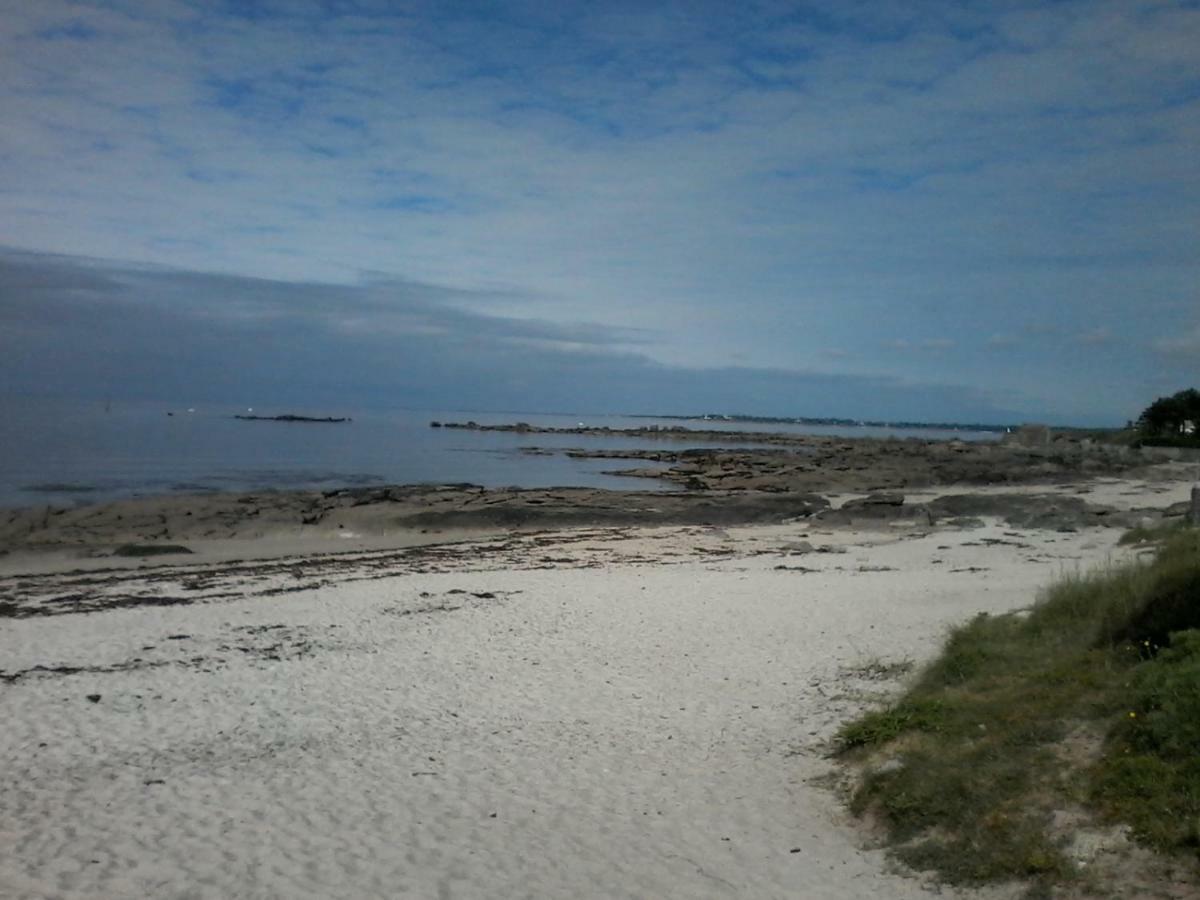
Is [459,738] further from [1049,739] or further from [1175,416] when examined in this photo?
[1175,416]

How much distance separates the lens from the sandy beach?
6.57 meters

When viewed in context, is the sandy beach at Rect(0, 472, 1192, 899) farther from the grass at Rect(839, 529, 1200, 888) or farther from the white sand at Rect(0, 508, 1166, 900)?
the grass at Rect(839, 529, 1200, 888)

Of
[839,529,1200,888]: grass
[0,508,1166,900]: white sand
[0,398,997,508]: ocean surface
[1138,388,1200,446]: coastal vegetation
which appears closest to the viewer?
[839,529,1200,888]: grass

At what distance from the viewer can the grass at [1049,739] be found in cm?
590

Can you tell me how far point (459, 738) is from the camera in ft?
31.0

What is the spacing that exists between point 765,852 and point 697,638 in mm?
6912

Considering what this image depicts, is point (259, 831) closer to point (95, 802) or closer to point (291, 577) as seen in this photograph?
point (95, 802)

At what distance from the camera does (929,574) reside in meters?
18.6

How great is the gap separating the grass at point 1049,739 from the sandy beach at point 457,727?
48cm

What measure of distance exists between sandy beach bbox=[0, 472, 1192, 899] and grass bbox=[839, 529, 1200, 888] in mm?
475

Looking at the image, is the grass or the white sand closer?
the grass

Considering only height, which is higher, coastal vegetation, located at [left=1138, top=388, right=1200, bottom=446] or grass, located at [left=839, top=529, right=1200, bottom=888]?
coastal vegetation, located at [left=1138, top=388, right=1200, bottom=446]

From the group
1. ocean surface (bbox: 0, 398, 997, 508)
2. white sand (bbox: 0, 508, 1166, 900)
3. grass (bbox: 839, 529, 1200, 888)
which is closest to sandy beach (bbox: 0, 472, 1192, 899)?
white sand (bbox: 0, 508, 1166, 900)

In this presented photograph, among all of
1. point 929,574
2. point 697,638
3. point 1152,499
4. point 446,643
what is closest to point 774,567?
point 929,574
